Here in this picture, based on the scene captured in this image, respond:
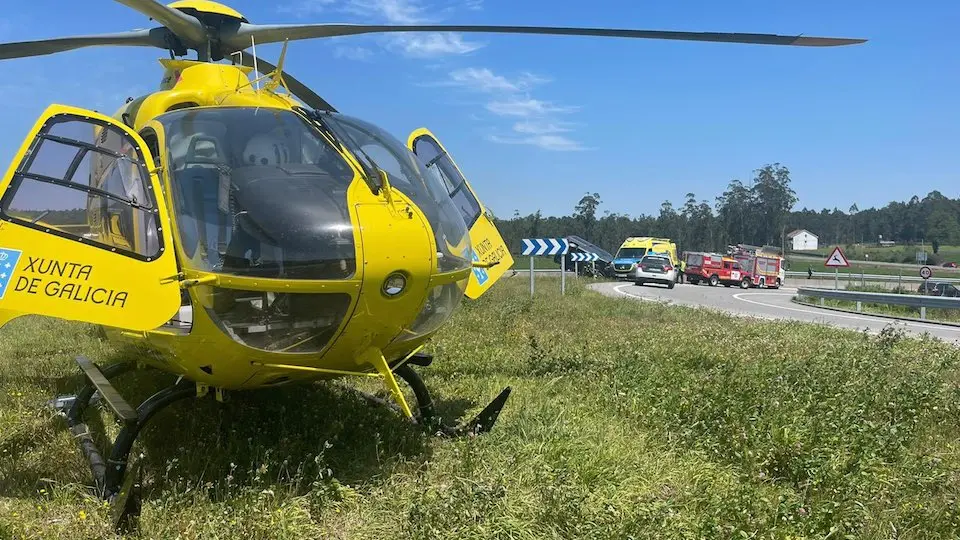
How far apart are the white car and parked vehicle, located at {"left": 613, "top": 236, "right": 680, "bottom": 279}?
368 centimetres

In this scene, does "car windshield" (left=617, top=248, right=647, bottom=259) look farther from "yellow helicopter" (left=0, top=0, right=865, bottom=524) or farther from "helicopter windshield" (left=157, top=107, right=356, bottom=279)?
"helicopter windshield" (left=157, top=107, right=356, bottom=279)

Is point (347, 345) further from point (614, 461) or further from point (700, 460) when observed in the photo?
point (700, 460)

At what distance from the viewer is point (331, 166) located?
A: 373 centimetres

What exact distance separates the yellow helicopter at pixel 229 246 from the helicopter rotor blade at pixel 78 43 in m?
2.27

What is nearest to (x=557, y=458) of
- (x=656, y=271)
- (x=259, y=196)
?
(x=259, y=196)

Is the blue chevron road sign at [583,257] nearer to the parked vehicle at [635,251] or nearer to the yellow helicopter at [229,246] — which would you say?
the parked vehicle at [635,251]

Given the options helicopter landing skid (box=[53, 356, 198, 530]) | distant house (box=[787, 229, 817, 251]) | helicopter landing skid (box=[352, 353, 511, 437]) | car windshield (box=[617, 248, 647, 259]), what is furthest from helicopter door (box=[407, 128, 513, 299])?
distant house (box=[787, 229, 817, 251])

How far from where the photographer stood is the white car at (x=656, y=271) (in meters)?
32.3

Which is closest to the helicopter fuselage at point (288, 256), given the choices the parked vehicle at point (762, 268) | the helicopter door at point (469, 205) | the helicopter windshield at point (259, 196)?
the helicopter windshield at point (259, 196)

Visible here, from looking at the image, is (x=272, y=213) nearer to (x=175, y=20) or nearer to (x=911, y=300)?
(x=175, y=20)

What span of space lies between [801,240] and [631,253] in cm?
7964

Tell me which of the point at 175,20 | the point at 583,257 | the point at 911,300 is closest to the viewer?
the point at 175,20

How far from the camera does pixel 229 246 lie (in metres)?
3.29

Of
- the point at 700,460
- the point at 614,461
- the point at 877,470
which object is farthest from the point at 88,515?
the point at 877,470
